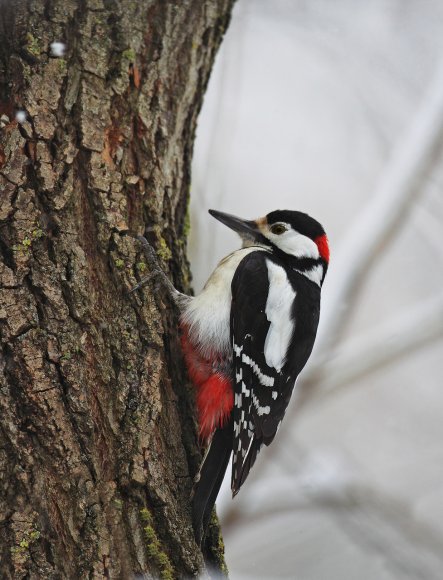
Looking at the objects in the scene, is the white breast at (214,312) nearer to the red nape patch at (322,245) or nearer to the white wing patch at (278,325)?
the white wing patch at (278,325)

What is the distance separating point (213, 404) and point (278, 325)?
0.44 m

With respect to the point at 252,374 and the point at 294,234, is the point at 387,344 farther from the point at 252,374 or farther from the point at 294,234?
the point at 252,374

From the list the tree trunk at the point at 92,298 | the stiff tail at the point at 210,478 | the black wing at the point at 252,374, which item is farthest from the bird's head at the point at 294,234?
the stiff tail at the point at 210,478

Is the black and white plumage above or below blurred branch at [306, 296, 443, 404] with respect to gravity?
below

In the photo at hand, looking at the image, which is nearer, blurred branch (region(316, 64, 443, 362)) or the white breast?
the white breast

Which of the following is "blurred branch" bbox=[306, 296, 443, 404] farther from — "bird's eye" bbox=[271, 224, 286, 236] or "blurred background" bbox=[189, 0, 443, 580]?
"bird's eye" bbox=[271, 224, 286, 236]

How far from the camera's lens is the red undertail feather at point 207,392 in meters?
2.52

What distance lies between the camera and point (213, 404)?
2.57m

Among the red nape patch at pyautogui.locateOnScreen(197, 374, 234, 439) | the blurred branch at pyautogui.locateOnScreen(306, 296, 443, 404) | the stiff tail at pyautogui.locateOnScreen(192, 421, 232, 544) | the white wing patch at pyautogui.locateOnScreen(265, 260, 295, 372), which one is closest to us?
the stiff tail at pyautogui.locateOnScreen(192, 421, 232, 544)

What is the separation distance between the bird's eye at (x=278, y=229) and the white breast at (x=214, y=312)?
21 centimetres

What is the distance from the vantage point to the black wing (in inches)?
104

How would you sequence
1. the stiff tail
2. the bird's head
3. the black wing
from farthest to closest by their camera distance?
the bird's head < the black wing < the stiff tail

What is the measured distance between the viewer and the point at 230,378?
2.77 metres

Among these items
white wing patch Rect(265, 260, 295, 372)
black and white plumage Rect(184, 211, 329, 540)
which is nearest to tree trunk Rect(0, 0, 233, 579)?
black and white plumage Rect(184, 211, 329, 540)
